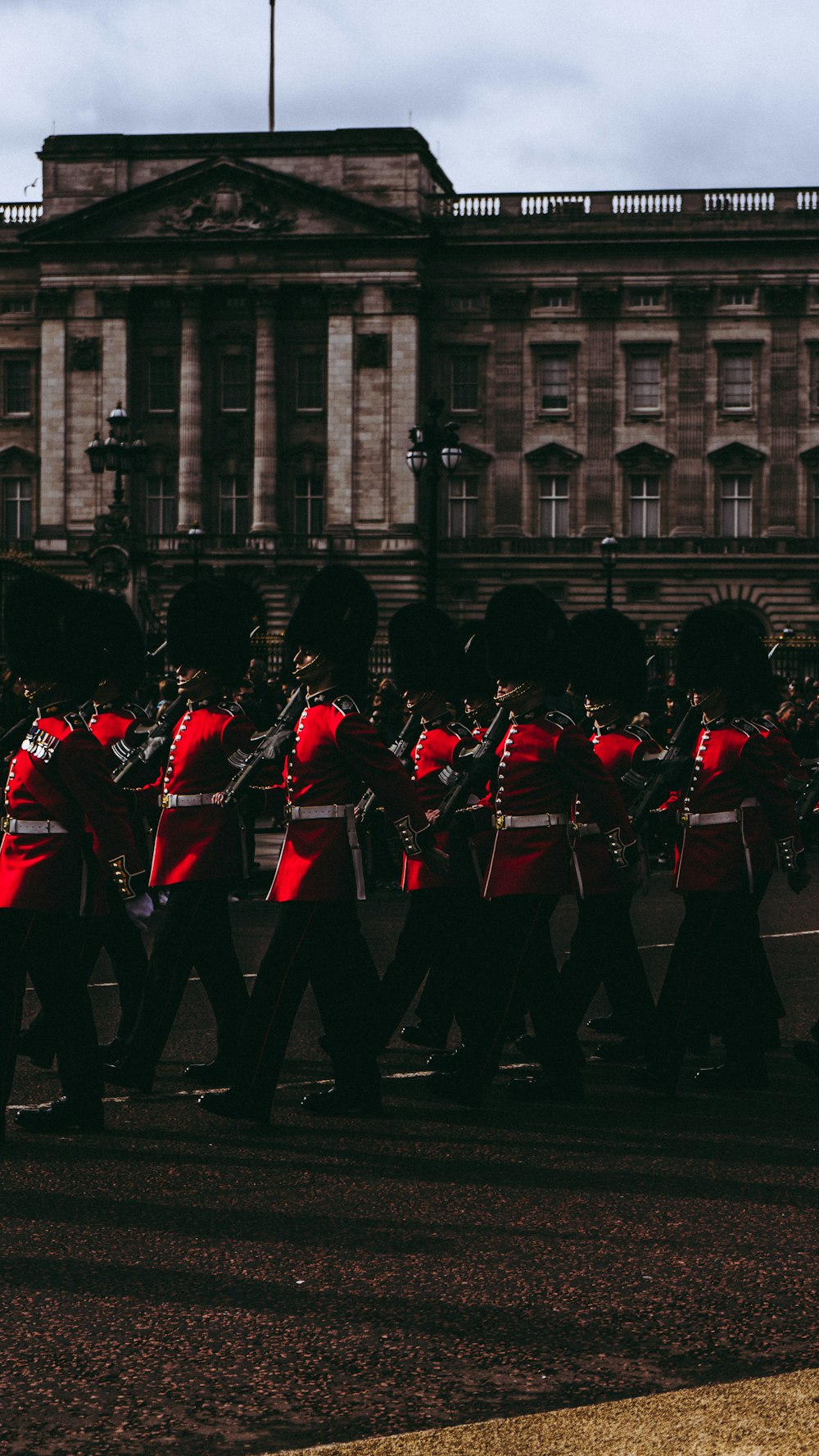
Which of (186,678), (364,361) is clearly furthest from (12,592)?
(364,361)

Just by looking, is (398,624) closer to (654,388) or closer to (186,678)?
(186,678)

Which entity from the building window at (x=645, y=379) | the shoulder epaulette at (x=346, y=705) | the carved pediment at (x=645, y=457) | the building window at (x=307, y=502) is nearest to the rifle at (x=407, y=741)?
the shoulder epaulette at (x=346, y=705)

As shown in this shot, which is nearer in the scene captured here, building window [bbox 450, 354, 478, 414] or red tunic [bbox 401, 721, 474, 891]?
red tunic [bbox 401, 721, 474, 891]

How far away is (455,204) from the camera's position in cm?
5331

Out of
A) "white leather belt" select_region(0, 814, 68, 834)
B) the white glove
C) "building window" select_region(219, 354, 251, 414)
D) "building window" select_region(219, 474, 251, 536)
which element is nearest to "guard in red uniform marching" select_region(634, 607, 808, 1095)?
the white glove

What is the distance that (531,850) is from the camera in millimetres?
7375

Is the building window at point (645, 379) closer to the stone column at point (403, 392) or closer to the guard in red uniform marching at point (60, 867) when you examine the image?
the stone column at point (403, 392)

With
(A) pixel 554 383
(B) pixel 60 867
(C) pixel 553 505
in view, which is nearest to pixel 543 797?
(B) pixel 60 867

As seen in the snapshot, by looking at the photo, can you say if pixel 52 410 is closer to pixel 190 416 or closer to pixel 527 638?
pixel 190 416

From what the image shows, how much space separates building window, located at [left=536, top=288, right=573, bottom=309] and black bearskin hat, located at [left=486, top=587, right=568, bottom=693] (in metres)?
45.8

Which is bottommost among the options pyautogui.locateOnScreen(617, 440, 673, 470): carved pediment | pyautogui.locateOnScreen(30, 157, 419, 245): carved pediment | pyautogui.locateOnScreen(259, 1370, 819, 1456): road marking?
pyautogui.locateOnScreen(259, 1370, 819, 1456): road marking

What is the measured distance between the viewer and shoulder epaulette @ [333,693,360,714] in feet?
23.3

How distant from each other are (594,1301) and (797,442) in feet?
162

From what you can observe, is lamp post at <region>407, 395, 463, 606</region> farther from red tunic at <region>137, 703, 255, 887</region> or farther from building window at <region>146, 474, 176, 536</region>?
building window at <region>146, 474, 176, 536</region>
